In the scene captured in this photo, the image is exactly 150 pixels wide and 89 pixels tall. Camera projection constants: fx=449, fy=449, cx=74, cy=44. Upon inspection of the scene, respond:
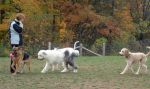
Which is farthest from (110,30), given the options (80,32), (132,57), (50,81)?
(50,81)

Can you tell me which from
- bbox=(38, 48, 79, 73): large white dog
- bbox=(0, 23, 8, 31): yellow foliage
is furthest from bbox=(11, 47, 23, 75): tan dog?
bbox=(0, 23, 8, 31): yellow foliage

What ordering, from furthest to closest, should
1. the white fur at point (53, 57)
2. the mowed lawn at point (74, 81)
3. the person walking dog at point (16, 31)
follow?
the white fur at point (53, 57) < the person walking dog at point (16, 31) < the mowed lawn at point (74, 81)

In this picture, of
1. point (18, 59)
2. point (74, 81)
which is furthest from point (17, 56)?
point (74, 81)

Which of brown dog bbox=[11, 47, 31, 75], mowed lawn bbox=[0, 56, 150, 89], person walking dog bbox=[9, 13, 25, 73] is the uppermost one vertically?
person walking dog bbox=[9, 13, 25, 73]

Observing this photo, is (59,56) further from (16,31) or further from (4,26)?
(4,26)

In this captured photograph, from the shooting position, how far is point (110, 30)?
129 feet

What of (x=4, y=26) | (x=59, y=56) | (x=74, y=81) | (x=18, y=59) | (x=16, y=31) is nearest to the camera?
(x=74, y=81)

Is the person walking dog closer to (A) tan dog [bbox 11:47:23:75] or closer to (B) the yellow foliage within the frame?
(A) tan dog [bbox 11:47:23:75]

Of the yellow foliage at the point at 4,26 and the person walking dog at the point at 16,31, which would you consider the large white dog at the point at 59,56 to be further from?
the yellow foliage at the point at 4,26

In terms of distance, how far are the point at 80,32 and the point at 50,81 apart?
28512 millimetres

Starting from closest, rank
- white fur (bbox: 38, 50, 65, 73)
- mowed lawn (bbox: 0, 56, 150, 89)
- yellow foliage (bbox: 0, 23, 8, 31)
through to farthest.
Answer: mowed lawn (bbox: 0, 56, 150, 89) < white fur (bbox: 38, 50, 65, 73) < yellow foliage (bbox: 0, 23, 8, 31)

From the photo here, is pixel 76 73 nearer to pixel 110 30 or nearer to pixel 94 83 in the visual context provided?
pixel 94 83

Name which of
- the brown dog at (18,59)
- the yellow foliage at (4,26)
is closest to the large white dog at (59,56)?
the brown dog at (18,59)

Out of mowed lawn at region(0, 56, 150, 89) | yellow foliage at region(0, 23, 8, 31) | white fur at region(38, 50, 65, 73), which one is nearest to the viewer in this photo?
mowed lawn at region(0, 56, 150, 89)
